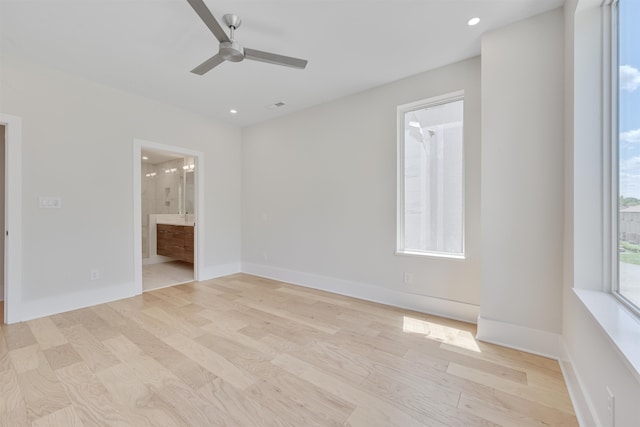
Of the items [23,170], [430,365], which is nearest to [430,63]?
[430,365]

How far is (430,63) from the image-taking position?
8.73ft

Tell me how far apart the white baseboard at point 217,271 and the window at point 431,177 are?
3.01 meters

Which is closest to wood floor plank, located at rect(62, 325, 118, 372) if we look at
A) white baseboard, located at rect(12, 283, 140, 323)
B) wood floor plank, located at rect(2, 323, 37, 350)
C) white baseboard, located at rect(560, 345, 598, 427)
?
wood floor plank, located at rect(2, 323, 37, 350)

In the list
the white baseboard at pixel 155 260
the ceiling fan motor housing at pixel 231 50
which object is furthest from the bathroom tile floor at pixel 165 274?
the ceiling fan motor housing at pixel 231 50

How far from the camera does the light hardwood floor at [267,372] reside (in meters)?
1.43

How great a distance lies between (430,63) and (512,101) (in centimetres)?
95

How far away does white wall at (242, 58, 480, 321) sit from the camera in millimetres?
2629

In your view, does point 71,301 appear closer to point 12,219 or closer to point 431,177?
point 12,219

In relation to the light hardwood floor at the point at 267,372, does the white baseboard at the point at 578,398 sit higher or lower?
higher

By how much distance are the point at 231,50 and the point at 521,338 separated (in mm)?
3223

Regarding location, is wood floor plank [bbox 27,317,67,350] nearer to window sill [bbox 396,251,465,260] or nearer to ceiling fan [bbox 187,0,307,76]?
ceiling fan [bbox 187,0,307,76]

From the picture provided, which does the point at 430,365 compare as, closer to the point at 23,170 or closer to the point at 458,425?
the point at 458,425

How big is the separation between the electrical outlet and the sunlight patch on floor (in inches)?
37.9

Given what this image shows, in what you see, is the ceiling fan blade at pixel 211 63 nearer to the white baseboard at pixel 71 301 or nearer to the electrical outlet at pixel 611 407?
the white baseboard at pixel 71 301
